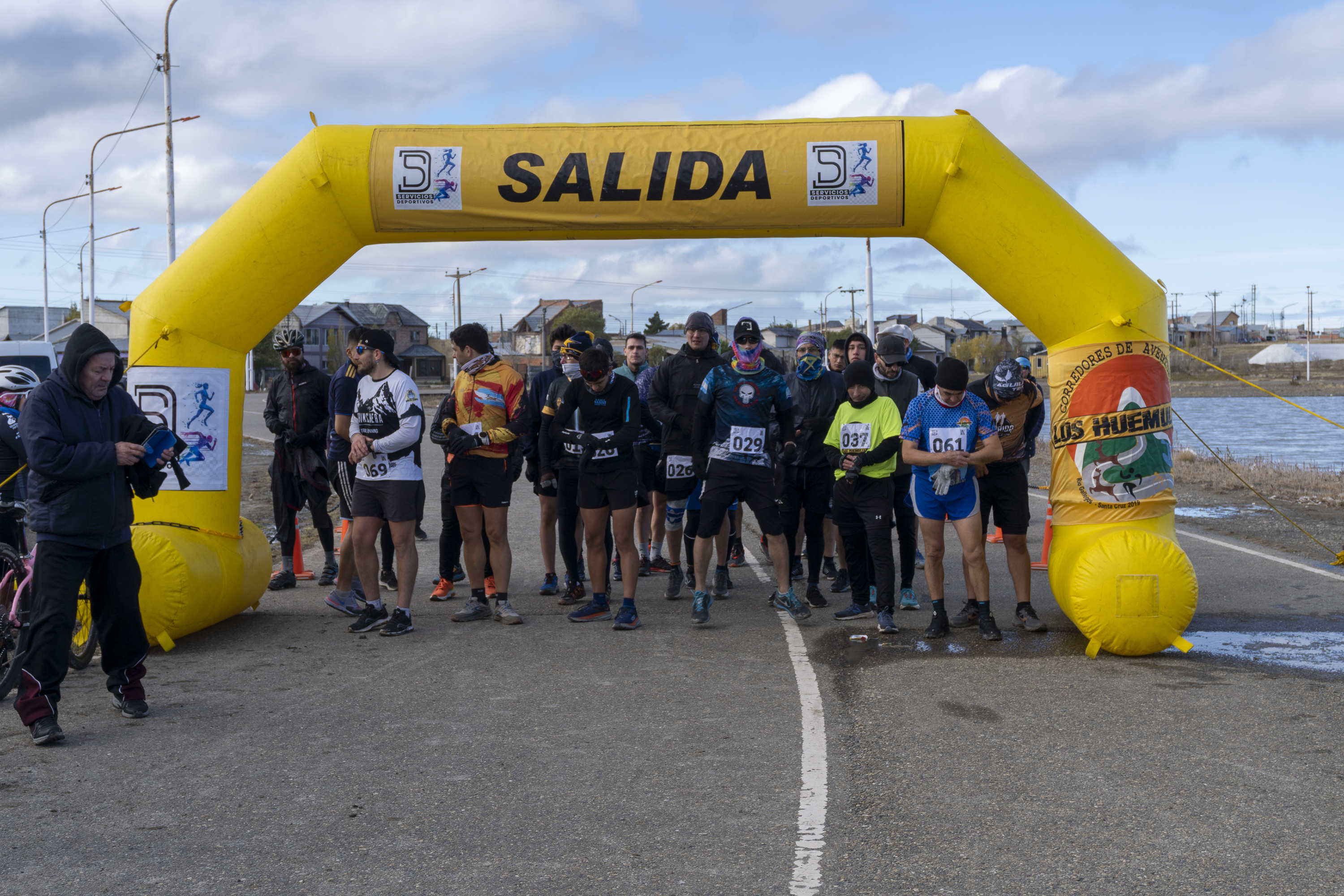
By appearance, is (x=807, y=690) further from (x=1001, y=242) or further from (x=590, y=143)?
(x=590, y=143)

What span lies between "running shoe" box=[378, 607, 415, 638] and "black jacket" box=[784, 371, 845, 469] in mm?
3233

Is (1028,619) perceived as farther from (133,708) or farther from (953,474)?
(133,708)

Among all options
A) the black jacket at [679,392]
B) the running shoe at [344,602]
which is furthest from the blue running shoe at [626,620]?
the running shoe at [344,602]

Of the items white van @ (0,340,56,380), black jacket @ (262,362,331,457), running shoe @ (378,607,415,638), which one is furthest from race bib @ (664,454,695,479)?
white van @ (0,340,56,380)

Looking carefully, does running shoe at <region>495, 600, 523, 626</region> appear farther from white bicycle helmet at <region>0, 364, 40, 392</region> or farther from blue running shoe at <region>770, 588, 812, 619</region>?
white bicycle helmet at <region>0, 364, 40, 392</region>

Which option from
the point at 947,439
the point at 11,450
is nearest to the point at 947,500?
the point at 947,439

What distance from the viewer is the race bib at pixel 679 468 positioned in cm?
888

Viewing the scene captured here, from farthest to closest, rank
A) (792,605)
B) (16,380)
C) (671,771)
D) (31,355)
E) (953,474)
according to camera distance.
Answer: (31,355) < (792,605) < (953,474) < (16,380) < (671,771)

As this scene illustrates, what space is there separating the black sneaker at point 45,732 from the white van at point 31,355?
565 inches

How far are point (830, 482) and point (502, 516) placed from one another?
2.70 metres

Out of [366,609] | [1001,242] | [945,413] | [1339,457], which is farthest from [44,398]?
[1339,457]

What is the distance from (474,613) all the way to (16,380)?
11.3ft

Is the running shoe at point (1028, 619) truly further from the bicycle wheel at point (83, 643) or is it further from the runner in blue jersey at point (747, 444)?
the bicycle wheel at point (83, 643)

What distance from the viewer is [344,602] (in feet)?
26.9
